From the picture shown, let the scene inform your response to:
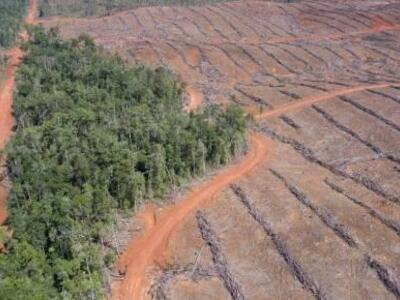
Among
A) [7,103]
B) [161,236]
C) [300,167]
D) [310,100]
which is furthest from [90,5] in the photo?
[161,236]

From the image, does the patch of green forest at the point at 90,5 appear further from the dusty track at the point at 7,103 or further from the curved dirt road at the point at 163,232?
the curved dirt road at the point at 163,232

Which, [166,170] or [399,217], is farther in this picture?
[166,170]

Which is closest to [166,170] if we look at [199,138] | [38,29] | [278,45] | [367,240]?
[199,138]

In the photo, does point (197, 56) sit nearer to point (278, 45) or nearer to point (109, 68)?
point (278, 45)

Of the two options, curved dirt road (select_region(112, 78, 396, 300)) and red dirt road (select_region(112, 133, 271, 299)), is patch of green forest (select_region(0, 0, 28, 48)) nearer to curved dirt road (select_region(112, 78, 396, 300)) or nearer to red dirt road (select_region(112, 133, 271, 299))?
curved dirt road (select_region(112, 78, 396, 300))

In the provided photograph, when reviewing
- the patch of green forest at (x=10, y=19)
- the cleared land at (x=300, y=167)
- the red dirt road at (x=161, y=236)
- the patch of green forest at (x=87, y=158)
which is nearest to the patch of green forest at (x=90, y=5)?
the patch of green forest at (x=10, y=19)

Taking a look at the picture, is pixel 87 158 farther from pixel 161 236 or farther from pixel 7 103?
pixel 7 103

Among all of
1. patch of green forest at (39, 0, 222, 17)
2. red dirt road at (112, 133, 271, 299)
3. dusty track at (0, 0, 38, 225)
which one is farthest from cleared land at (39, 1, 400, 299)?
patch of green forest at (39, 0, 222, 17)
